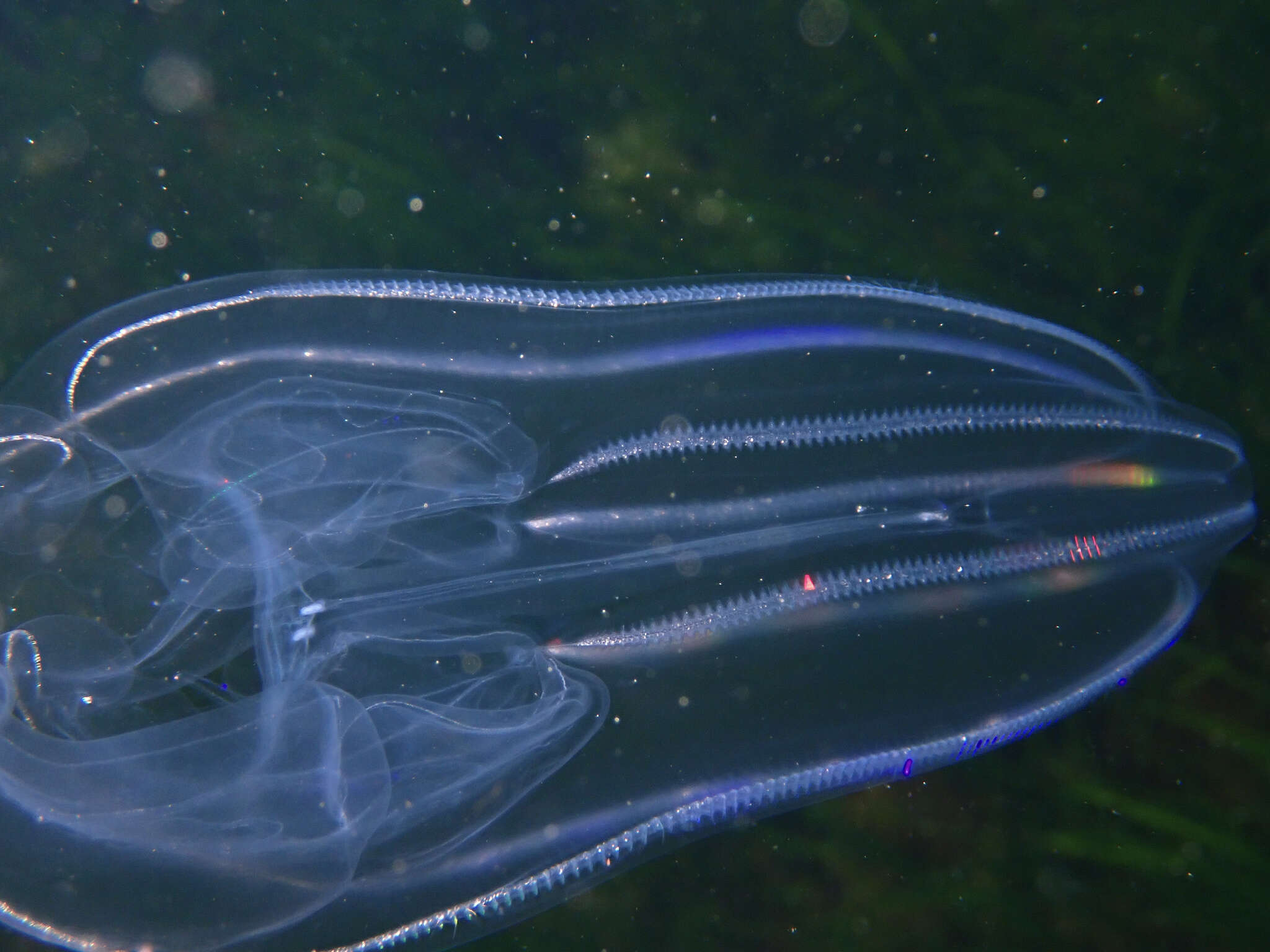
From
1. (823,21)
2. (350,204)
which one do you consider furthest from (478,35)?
(823,21)

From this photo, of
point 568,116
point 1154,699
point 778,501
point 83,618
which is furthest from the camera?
point 568,116

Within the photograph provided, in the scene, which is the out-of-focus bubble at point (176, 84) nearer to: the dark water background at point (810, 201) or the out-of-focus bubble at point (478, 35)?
the dark water background at point (810, 201)

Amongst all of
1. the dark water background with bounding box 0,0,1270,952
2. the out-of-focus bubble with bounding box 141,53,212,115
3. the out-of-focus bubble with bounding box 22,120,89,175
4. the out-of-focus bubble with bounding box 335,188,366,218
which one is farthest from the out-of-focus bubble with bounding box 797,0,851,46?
the out-of-focus bubble with bounding box 22,120,89,175

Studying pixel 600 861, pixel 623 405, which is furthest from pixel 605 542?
pixel 600 861

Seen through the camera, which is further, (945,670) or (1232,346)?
(1232,346)

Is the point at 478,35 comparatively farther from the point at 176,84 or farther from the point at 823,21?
the point at 823,21

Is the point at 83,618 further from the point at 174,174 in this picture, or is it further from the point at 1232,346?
the point at 1232,346

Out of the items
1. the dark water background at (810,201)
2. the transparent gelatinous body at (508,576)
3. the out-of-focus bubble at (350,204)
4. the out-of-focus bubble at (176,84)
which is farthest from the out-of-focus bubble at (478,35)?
the transparent gelatinous body at (508,576)
